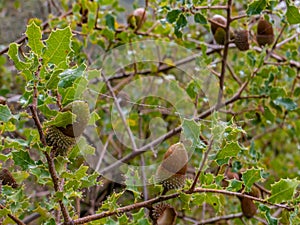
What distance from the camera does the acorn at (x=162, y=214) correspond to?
1.33 m

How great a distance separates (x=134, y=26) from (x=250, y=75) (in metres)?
0.58

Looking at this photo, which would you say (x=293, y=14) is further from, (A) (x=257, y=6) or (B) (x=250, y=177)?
(B) (x=250, y=177)

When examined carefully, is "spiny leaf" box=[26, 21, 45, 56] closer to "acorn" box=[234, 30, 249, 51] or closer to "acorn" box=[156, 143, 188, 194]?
"acorn" box=[156, 143, 188, 194]

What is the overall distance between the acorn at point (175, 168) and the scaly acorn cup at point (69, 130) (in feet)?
0.77

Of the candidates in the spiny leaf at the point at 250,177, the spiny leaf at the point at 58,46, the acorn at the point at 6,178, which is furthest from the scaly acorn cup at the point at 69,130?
the spiny leaf at the point at 250,177

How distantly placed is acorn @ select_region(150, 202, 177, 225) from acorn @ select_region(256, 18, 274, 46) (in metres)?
0.95

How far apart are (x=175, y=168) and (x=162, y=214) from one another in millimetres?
151

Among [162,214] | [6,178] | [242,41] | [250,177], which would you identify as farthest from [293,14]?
[6,178]

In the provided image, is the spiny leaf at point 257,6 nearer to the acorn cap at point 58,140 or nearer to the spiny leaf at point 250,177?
the spiny leaf at point 250,177

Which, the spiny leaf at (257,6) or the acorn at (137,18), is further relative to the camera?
the acorn at (137,18)

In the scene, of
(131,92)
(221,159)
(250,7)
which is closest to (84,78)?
(221,159)

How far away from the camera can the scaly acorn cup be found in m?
1.15

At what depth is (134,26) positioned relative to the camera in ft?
7.39

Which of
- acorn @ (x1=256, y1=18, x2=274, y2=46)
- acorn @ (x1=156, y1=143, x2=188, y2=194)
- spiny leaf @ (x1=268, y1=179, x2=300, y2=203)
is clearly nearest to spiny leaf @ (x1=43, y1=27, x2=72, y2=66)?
acorn @ (x1=156, y1=143, x2=188, y2=194)
